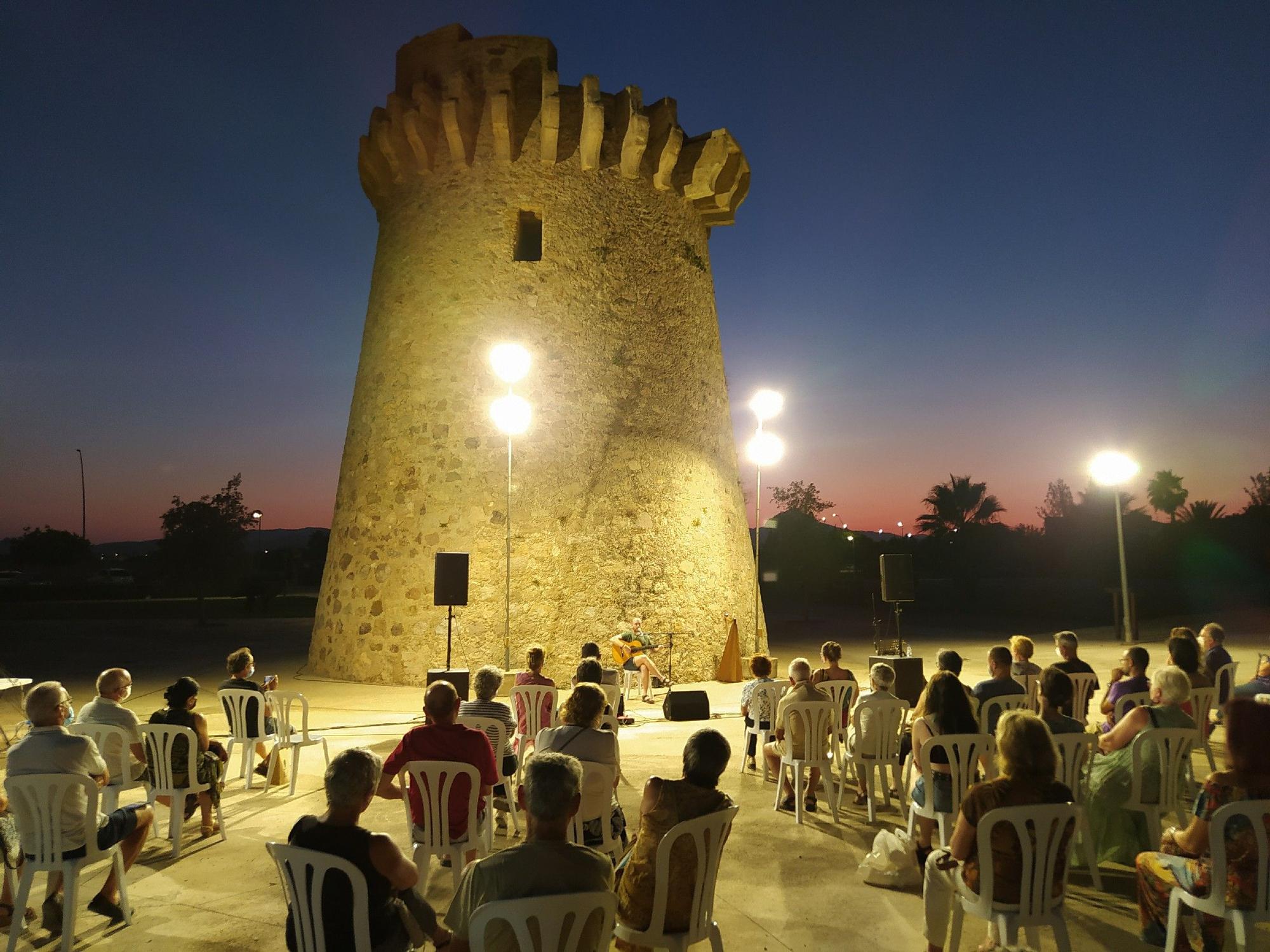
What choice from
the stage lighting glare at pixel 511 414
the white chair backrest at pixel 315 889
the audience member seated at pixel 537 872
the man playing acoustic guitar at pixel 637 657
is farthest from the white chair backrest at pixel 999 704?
the stage lighting glare at pixel 511 414

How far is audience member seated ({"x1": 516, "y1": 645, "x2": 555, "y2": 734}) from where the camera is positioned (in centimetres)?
516

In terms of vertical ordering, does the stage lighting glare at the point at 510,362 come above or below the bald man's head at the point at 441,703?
above

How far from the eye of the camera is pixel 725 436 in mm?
12547

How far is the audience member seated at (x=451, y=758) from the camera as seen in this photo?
3.22 meters

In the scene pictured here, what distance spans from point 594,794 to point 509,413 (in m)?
6.50

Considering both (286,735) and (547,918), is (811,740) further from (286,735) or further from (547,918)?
(286,735)

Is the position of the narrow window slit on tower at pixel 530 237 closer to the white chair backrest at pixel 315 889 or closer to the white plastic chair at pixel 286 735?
the white plastic chair at pixel 286 735

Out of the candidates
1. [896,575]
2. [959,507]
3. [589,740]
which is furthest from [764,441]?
[959,507]

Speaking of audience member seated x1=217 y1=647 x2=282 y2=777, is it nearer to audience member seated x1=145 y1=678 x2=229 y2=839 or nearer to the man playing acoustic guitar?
audience member seated x1=145 y1=678 x2=229 y2=839

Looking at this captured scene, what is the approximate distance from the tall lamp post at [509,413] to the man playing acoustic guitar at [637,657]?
51.0 inches

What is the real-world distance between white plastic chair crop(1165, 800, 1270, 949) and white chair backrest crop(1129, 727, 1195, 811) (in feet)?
3.80

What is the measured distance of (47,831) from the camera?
9.55 ft

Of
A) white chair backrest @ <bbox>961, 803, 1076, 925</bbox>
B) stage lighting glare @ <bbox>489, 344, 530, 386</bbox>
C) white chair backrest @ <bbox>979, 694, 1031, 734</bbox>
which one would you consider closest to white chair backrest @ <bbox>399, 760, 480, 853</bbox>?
white chair backrest @ <bbox>961, 803, 1076, 925</bbox>

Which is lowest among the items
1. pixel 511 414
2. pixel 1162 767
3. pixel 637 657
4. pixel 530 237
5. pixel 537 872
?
pixel 637 657
